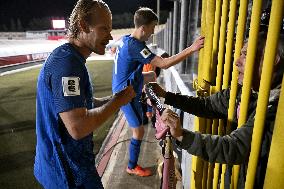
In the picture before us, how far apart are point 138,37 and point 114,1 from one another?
190 feet

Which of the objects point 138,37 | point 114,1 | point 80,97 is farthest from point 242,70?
point 114,1

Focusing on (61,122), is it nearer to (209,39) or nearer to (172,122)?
(172,122)

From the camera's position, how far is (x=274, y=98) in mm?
1376

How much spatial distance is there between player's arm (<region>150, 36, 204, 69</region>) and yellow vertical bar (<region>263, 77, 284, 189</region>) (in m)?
1.37

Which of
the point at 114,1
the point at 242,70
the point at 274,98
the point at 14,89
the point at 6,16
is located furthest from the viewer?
the point at 114,1

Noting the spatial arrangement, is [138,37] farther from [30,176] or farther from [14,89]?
[14,89]

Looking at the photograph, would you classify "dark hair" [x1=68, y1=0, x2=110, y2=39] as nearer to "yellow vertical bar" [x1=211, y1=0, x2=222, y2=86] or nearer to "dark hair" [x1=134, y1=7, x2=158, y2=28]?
"yellow vertical bar" [x1=211, y1=0, x2=222, y2=86]

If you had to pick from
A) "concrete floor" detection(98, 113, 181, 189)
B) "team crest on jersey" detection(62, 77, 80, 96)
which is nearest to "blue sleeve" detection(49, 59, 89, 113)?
"team crest on jersey" detection(62, 77, 80, 96)

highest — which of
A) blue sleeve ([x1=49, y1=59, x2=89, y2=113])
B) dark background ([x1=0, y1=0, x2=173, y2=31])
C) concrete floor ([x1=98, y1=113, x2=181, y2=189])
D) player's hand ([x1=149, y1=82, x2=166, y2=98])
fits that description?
dark background ([x1=0, y1=0, x2=173, y2=31])

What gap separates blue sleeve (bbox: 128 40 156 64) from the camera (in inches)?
133

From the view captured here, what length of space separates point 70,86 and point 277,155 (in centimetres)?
122

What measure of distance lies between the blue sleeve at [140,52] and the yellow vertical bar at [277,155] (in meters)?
2.36

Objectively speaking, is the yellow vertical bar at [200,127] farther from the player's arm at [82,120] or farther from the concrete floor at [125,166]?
the concrete floor at [125,166]

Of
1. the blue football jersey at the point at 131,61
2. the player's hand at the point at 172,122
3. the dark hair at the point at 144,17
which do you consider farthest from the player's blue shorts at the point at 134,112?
the player's hand at the point at 172,122
